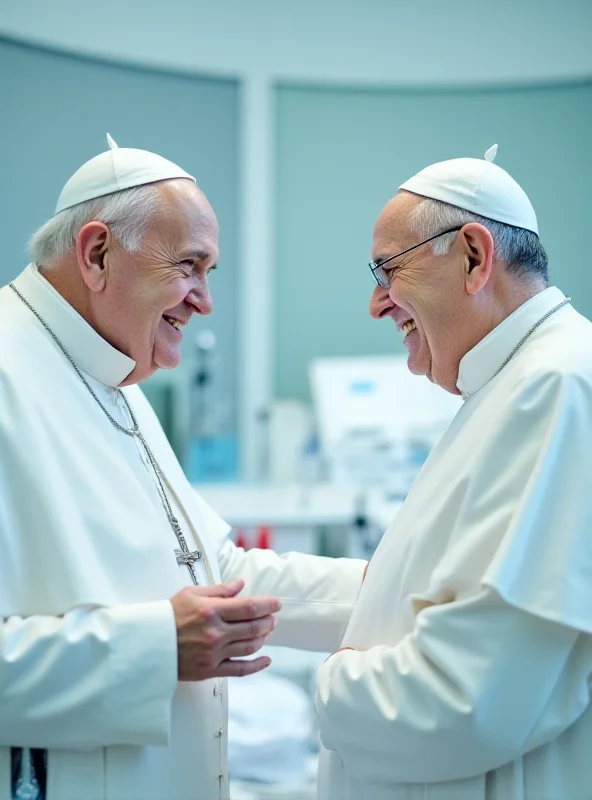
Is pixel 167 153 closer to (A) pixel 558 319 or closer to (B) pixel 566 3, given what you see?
(B) pixel 566 3

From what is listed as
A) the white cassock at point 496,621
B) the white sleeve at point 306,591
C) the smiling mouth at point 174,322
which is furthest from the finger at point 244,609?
the smiling mouth at point 174,322

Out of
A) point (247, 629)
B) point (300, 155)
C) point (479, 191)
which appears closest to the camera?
point (247, 629)

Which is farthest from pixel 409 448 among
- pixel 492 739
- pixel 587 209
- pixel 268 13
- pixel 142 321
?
pixel 492 739

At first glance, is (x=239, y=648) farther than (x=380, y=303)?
No

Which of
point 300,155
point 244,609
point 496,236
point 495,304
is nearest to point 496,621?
point 244,609

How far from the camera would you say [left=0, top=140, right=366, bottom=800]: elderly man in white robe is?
4.85ft

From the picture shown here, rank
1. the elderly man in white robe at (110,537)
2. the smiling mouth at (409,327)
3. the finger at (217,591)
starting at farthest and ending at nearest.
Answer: the smiling mouth at (409,327) → the finger at (217,591) → the elderly man in white robe at (110,537)

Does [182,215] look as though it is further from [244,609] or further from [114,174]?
[244,609]

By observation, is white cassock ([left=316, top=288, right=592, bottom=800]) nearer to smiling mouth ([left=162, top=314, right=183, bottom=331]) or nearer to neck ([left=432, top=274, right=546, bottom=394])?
neck ([left=432, top=274, right=546, bottom=394])

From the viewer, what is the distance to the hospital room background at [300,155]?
4824 millimetres

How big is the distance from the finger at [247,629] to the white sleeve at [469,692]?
0.21 meters

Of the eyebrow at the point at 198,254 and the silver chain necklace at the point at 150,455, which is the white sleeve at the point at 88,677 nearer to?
the silver chain necklace at the point at 150,455

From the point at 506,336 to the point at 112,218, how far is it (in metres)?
0.82

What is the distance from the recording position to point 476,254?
1665 millimetres
